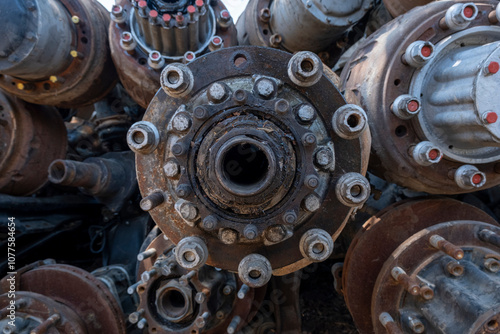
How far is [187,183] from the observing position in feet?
4.62

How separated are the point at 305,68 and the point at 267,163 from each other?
464 millimetres

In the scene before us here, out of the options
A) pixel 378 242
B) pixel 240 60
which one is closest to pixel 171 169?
pixel 240 60

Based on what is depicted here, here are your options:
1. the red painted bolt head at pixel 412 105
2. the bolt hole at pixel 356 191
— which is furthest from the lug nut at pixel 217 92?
the red painted bolt head at pixel 412 105

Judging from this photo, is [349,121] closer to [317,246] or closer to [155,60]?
[317,246]

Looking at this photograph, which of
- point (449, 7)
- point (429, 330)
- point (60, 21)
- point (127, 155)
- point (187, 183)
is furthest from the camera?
point (127, 155)

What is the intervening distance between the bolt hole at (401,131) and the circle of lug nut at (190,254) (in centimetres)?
124

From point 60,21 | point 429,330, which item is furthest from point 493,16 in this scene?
point 60,21

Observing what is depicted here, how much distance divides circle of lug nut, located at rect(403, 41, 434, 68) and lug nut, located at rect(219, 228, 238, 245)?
1282 mm

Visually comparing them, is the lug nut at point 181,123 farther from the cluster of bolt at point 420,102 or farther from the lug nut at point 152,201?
the cluster of bolt at point 420,102

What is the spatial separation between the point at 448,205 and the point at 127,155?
2863 millimetres

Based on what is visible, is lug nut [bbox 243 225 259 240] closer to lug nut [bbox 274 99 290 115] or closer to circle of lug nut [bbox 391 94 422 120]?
lug nut [bbox 274 99 290 115]

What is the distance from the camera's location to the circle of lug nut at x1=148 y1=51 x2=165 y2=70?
226 centimetres

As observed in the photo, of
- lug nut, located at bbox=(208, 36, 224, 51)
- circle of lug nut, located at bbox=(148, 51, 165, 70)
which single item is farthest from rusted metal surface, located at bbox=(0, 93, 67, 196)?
lug nut, located at bbox=(208, 36, 224, 51)

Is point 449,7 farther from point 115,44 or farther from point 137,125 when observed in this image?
point 115,44
